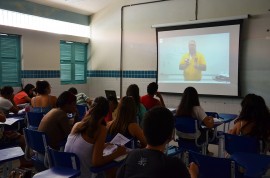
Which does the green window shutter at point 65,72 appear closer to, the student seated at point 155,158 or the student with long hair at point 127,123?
the student with long hair at point 127,123

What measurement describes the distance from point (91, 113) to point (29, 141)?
964mm

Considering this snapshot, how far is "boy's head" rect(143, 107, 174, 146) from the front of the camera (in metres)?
1.52

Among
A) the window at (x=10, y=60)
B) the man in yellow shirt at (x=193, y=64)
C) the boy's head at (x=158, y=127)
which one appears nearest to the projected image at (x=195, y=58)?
the man in yellow shirt at (x=193, y=64)

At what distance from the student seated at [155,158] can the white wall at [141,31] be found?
194 inches

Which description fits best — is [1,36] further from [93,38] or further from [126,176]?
[126,176]

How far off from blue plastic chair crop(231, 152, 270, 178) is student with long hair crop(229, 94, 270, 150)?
2.01 feet

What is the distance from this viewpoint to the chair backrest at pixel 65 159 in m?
2.30

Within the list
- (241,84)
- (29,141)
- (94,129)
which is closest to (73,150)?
(94,129)

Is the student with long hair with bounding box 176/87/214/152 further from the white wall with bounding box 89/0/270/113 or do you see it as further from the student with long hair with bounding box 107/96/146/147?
the white wall with bounding box 89/0/270/113

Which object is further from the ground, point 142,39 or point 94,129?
point 142,39

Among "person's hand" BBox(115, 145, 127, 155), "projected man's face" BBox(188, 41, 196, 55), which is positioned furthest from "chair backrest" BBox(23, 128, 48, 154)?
"projected man's face" BBox(188, 41, 196, 55)

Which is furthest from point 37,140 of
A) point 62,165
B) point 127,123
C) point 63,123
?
point 127,123

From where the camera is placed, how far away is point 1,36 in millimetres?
6379

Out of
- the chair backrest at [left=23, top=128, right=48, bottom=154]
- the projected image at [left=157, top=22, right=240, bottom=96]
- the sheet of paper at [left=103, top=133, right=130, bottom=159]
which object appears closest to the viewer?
the sheet of paper at [left=103, top=133, right=130, bottom=159]
